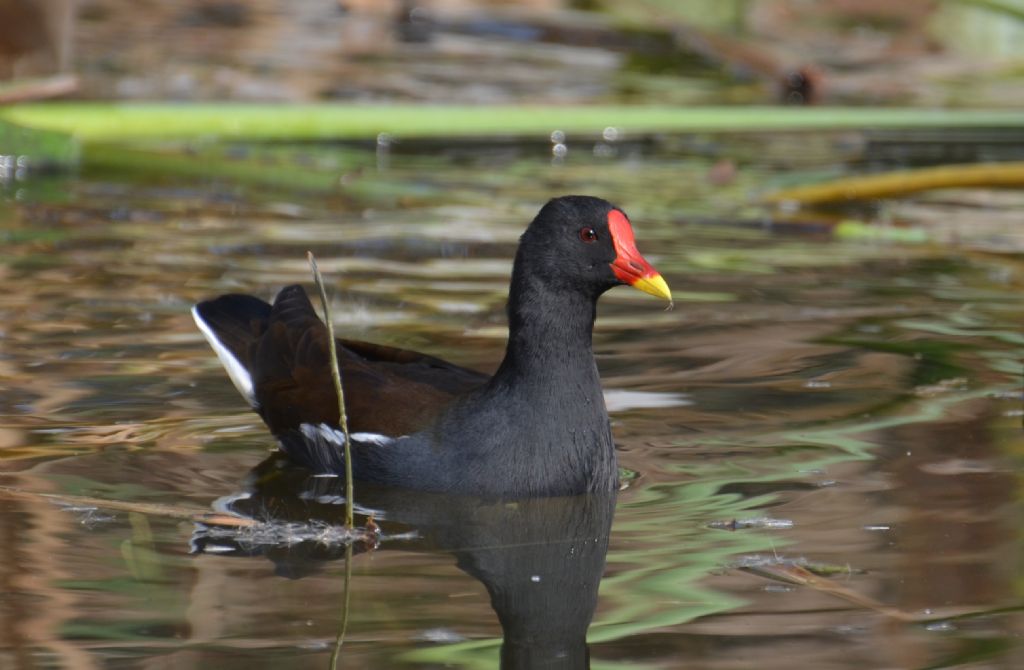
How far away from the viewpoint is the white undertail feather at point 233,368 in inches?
185

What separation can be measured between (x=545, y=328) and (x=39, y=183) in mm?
4460

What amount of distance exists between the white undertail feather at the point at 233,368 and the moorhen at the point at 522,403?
0.22 metres

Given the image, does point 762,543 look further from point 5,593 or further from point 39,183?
point 39,183

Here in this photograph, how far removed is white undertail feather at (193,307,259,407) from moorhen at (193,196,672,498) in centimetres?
22

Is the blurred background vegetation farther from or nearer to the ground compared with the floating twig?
farther from the ground

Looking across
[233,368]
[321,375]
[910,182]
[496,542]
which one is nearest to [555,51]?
[910,182]

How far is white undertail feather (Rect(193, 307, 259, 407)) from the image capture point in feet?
15.4

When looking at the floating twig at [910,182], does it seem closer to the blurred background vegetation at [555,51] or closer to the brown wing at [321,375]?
the blurred background vegetation at [555,51]

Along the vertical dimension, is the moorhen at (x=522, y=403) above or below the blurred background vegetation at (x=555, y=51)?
below

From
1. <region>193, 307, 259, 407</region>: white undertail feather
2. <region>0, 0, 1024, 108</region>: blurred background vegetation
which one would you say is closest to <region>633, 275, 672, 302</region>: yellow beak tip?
<region>193, 307, 259, 407</region>: white undertail feather

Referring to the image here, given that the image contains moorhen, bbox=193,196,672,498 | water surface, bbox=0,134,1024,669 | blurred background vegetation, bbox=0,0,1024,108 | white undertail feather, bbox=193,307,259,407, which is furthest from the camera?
blurred background vegetation, bbox=0,0,1024,108

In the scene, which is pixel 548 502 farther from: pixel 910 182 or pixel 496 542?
pixel 910 182

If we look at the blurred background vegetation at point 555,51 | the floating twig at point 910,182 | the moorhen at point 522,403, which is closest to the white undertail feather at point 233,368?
the moorhen at point 522,403

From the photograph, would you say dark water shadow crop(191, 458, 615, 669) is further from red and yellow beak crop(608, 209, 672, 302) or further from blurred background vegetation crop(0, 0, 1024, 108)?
blurred background vegetation crop(0, 0, 1024, 108)
